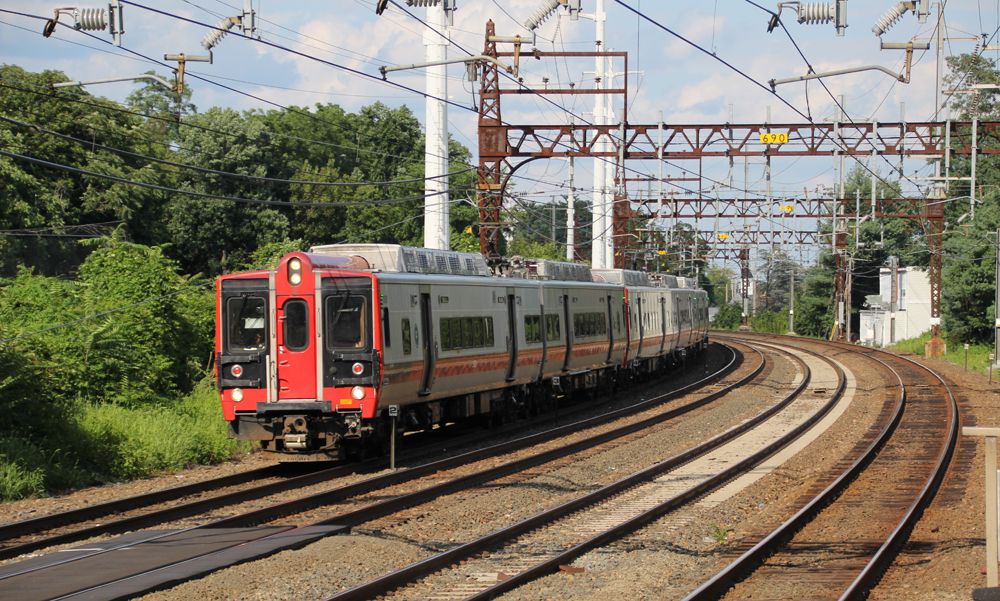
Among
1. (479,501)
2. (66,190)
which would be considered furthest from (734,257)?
(479,501)

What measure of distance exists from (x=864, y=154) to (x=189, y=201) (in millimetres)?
32114

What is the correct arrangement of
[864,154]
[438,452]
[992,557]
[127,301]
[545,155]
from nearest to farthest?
[992,557] < [438,452] < [127,301] < [545,155] < [864,154]

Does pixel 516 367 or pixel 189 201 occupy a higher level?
pixel 189 201

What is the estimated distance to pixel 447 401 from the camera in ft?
57.2

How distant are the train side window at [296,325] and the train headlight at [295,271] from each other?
0.90 feet

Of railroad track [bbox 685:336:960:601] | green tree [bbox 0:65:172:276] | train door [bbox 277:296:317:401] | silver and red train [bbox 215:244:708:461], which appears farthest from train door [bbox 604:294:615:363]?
green tree [bbox 0:65:172:276]

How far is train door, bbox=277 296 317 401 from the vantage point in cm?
1412

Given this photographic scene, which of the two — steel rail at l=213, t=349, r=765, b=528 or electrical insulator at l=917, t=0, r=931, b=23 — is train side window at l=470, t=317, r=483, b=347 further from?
electrical insulator at l=917, t=0, r=931, b=23

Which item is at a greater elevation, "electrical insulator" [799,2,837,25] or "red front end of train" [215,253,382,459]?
"electrical insulator" [799,2,837,25]

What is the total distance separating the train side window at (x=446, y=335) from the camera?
16.3 m

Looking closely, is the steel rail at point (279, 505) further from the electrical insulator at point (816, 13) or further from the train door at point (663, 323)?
the train door at point (663, 323)

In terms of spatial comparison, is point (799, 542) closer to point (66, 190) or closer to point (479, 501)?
point (479, 501)

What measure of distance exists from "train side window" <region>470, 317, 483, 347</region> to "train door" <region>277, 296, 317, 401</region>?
4.13 meters

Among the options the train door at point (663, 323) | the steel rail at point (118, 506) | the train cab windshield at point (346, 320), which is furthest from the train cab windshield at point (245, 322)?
the train door at point (663, 323)
